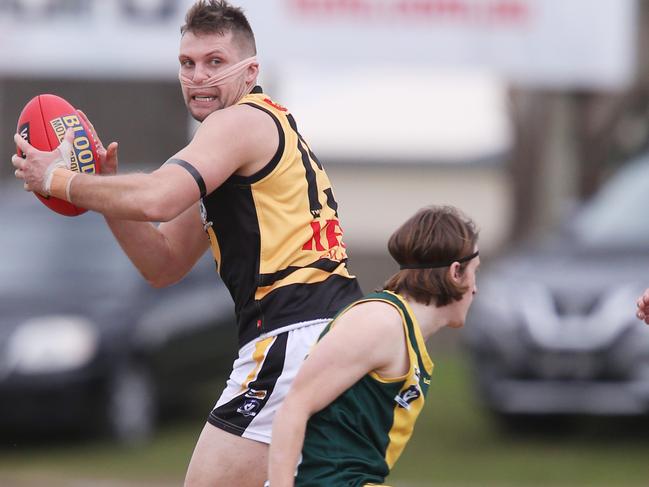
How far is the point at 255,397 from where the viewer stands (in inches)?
198

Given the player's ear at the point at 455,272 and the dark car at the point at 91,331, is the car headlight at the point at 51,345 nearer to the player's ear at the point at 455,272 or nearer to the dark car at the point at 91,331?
the dark car at the point at 91,331

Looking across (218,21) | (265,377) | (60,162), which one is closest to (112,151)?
(60,162)

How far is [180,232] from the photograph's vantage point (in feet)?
18.2

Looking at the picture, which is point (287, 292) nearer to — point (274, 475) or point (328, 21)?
point (274, 475)

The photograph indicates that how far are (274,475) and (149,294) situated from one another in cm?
694

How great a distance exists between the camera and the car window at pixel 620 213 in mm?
11266

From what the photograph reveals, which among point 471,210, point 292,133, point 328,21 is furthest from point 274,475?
point 471,210

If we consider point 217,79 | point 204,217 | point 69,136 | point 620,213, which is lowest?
point 620,213

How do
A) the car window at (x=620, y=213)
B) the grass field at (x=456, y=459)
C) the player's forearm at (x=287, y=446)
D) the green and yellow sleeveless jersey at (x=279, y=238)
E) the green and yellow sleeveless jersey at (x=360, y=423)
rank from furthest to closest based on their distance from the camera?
the car window at (x=620, y=213) < the grass field at (x=456, y=459) < the green and yellow sleeveless jersey at (x=279, y=238) < the green and yellow sleeveless jersey at (x=360, y=423) < the player's forearm at (x=287, y=446)

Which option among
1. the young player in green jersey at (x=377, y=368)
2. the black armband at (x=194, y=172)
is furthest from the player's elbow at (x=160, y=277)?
Result: the young player in green jersey at (x=377, y=368)

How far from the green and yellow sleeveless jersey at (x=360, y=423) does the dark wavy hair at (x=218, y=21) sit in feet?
3.41

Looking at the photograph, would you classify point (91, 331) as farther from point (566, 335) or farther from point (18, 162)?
point (18, 162)

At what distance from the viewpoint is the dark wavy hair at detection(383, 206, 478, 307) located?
4.65m

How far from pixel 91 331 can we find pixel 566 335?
330cm
